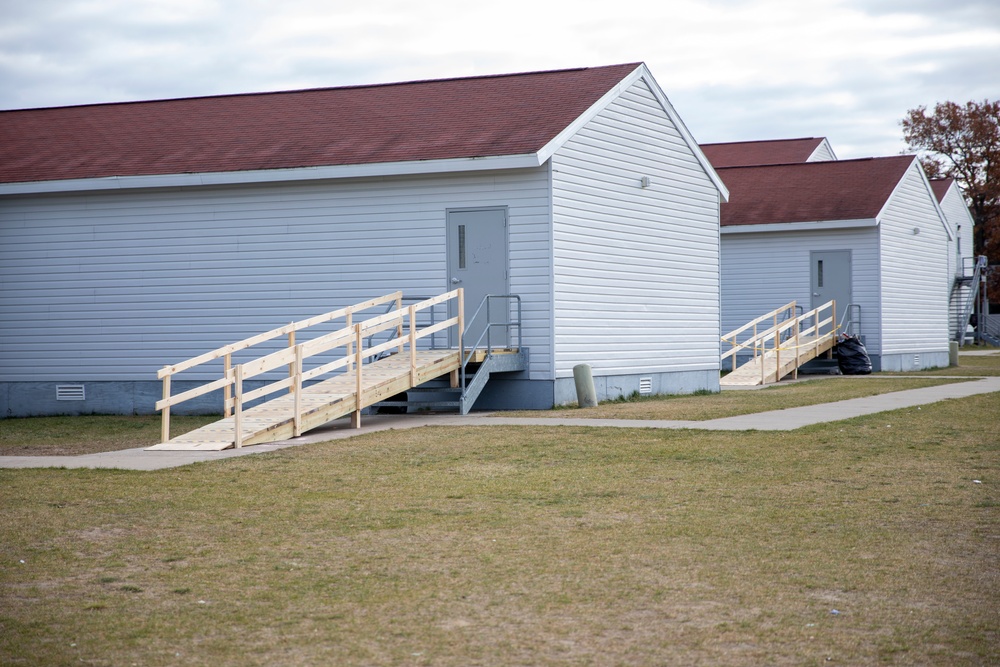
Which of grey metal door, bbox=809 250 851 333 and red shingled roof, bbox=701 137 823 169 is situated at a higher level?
red shingled roof, bbox=701 137 823 169

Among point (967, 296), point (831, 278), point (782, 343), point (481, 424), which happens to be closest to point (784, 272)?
point (831, 278)

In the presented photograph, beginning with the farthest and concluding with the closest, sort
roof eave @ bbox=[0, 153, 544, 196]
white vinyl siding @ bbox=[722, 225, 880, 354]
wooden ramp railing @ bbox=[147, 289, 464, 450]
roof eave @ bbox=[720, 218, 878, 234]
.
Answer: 1. white vinyl siding @ bbox=[722, 225, 880, 354]
2. roof eave @ bbox=[720, 218, 878, 234]
3. roof eave @ bbox=[0, 153, 544, 196]
4. wooden ramp railing @ bbox=[147, 289, 464, 450]

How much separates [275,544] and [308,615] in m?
2.04

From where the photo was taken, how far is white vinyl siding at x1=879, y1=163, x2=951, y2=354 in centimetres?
3375

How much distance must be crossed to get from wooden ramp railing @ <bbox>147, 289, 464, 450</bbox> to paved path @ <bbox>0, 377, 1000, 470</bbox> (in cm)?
28

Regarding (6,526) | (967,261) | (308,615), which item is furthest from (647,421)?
(967,261)

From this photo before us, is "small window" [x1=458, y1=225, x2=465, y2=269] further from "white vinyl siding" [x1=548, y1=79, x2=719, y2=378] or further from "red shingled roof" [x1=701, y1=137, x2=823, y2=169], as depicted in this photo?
"red shingled roof" [x1=701, y1=137, x2=823, y2=169]

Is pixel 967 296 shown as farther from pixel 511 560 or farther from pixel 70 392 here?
pixel 511 560

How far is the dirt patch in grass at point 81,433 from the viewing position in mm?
15857

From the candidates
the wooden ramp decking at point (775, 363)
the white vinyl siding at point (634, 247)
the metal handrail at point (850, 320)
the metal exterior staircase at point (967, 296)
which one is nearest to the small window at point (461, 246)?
the white vinyl siding at point (634, 247)

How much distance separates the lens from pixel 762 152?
5016 cm

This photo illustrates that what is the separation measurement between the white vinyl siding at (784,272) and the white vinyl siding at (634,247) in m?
8.59

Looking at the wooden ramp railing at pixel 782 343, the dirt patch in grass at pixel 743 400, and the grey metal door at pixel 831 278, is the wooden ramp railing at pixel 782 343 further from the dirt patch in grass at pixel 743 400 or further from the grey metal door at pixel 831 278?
the dirt patch in grass at pixel 743 400

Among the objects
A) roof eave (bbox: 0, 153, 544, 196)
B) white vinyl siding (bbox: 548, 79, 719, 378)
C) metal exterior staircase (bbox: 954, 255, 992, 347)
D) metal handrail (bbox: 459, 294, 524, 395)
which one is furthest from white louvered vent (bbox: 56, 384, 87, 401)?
metal exterior staircase (bbox: 954, 255, 992, 347)
